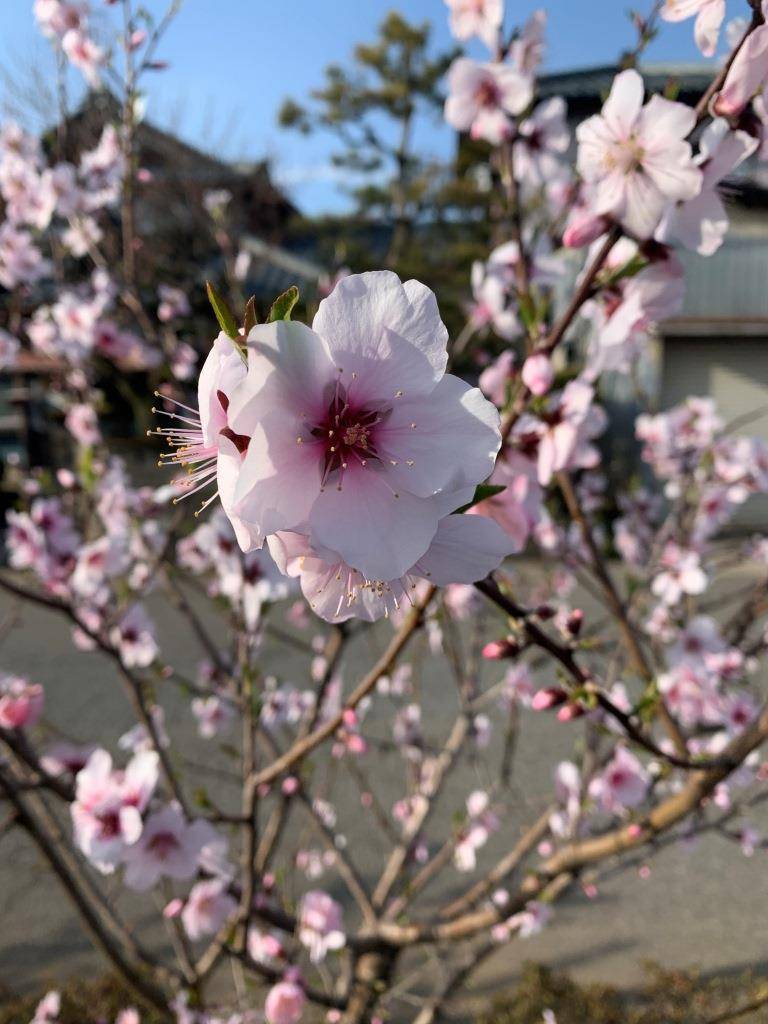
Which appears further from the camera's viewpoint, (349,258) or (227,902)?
(349,258)

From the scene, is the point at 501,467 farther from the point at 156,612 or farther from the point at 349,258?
the point at 349,258

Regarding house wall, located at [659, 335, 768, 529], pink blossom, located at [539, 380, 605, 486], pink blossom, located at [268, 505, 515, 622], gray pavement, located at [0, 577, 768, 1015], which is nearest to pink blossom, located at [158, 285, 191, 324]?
gray pavement, located at [0, 577, 768, 1015]

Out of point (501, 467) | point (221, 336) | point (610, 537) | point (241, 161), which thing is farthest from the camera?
point (241, 161)

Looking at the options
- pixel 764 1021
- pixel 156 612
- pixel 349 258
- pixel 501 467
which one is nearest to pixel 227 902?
pixel 501 467

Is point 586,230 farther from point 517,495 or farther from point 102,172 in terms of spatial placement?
point 102,172

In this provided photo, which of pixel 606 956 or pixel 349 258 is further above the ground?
pixel 349 258

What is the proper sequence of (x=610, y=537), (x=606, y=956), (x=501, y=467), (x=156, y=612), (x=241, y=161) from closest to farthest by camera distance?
(x=501, y=467) < (x=606, y=956) < (x=156, y=612) < (x=610, y=537) < (x=241, y=161)

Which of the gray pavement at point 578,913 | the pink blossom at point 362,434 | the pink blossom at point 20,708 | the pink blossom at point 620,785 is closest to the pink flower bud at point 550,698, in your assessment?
the pink blossom at point 362,434

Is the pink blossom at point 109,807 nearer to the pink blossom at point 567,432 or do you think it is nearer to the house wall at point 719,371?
the pink blossom at point 567,432
